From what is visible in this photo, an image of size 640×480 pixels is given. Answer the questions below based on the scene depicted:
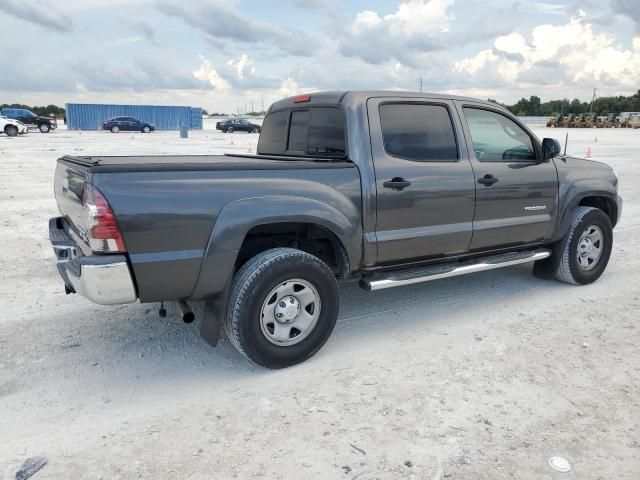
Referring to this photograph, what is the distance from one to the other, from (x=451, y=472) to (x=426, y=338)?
1567 mm

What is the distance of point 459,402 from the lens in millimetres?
3119

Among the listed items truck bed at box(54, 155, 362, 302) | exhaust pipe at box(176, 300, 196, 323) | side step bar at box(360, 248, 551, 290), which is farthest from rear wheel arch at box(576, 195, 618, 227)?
exhaust pipe at box(176, 300, 196, 323)

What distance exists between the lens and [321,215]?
137 inches

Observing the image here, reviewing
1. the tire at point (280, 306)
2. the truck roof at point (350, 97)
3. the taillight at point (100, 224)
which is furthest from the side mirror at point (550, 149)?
the taillight at point (100, 224)

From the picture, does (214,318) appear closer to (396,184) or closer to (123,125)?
(396,184)

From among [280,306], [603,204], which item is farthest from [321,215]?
[603,204]

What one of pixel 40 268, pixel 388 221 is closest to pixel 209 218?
pixel 388 221

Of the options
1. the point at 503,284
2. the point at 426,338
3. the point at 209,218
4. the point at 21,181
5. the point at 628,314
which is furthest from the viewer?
the point at 21,181

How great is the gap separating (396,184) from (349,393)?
5.14ft

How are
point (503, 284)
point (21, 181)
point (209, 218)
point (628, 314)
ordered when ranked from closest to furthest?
1. point (209, 218)
2. point (628, 314)
3. point (503, 284)
4. point (21, 181)

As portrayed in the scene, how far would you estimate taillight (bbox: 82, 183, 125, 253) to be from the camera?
113 inches

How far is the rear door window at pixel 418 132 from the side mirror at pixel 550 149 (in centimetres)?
108

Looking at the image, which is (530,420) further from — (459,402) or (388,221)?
(388,221)

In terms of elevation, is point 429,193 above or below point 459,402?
above
